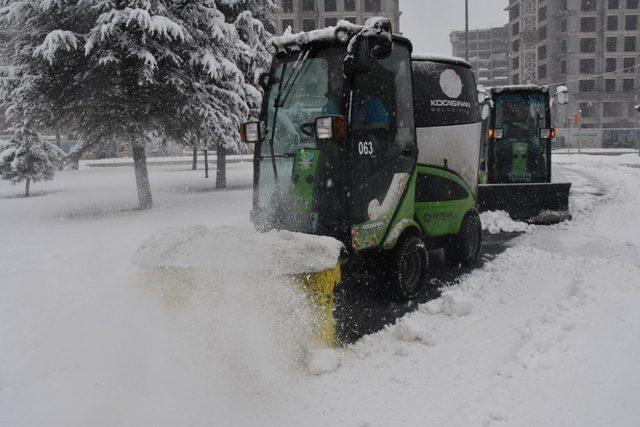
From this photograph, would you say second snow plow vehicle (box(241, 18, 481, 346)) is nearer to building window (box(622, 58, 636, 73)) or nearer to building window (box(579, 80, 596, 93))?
building window (box(579, 80, 596, 93))

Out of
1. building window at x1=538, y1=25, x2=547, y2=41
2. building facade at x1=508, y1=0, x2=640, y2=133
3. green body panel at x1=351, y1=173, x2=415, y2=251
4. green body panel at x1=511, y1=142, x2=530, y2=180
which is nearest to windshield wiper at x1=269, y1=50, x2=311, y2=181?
green body panel at x1=351, y1=173, x2=415, y2=251

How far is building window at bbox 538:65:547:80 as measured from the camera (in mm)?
71875

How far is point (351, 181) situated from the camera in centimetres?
470

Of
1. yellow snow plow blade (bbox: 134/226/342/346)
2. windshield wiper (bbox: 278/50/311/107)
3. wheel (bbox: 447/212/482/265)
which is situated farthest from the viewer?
wheel (bbox: 447/212/482/265)

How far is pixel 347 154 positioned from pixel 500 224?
6.38 m

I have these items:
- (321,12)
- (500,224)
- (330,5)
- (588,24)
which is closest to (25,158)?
(500,224)

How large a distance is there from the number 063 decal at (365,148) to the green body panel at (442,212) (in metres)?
1.32

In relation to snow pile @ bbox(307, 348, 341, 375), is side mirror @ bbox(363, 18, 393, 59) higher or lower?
higher

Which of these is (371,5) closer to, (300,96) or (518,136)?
(518,136)

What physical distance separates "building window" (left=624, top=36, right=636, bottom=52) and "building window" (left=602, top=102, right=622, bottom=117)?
7.31 meters

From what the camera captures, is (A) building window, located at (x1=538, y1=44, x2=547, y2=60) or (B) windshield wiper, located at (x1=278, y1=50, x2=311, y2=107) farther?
(A) building window, located at (x1=538, y1=44, x2=547, y2=60)

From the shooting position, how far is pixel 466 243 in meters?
6.91

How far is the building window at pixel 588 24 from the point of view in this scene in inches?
2667

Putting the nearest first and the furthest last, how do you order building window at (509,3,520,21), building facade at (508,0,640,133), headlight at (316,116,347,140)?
1. headlight at (316,116,347,140)
2. building facade at (508,0,640,133)
3. building window at (509,3,520,21)
